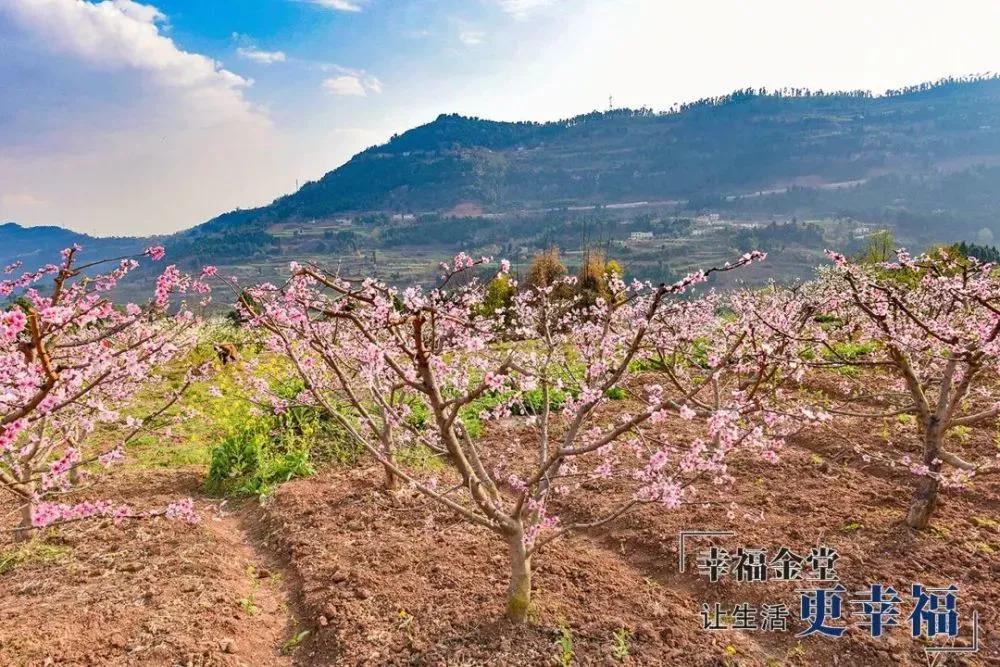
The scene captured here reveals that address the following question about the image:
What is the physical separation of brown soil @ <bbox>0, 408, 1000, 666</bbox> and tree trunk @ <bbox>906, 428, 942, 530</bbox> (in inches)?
5.5

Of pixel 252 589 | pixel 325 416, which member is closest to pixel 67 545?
pixel 252 589

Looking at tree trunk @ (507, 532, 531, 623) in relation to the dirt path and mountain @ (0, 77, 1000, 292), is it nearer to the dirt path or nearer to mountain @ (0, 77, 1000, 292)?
the dirt path

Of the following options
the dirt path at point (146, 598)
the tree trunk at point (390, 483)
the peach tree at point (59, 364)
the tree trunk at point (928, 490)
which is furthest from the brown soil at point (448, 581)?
the peach tree at point (59, 364)

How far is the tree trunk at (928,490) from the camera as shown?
532 centimetres

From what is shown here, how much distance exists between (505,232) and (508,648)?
157133 mm

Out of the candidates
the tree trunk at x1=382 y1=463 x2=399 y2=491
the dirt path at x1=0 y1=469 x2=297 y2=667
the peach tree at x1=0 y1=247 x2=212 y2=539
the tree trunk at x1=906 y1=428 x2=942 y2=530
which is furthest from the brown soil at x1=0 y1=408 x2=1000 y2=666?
the peach tree at x1=0 y1=247 x2=212 y2=539

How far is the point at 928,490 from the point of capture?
17.7 ft

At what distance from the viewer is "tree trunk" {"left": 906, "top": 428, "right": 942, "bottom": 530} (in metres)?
5.32

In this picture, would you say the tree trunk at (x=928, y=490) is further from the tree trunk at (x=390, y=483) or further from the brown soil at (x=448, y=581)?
the tree trunk at (x=390, y=483)

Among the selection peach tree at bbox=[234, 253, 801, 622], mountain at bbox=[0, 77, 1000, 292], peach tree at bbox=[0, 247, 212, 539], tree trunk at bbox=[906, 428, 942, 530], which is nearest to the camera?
peach tree at bbox=[0, 247, 212, 539]

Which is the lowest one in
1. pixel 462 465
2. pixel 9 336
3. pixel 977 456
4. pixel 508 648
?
pixel 977 456

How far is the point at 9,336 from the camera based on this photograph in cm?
242

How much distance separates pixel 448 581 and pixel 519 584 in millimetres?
1010

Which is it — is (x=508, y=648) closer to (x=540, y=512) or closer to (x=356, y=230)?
(x=540, y=512)
